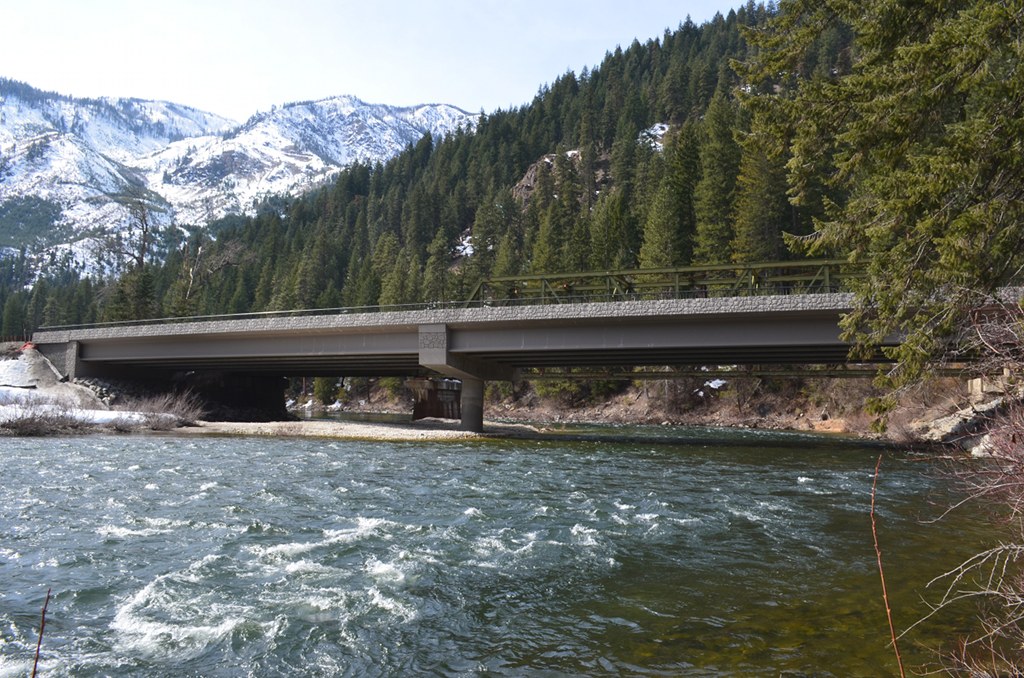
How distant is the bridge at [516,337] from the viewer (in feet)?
94.2

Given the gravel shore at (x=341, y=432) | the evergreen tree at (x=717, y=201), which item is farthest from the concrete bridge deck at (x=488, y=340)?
the evergreen tree at (x=717, y=201)

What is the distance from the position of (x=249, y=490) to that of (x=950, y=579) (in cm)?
1381

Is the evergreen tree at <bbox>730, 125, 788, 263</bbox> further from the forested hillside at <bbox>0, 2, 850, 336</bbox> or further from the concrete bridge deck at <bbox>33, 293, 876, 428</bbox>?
the concrete bridge deck at <bbox>33, 293, 876, 428</bbox>

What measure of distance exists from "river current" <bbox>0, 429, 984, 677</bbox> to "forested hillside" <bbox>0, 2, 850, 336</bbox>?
50.9 metres

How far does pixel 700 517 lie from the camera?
43.4 ft

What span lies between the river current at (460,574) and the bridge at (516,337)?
37.9 feet

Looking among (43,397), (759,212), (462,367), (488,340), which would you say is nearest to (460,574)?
(488,340)

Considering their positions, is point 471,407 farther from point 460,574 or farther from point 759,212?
point 759,212

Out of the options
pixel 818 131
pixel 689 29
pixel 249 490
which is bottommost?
pixel 249 490

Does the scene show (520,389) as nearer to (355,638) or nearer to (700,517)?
(700,517)

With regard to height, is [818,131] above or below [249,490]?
above

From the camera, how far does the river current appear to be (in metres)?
6.37

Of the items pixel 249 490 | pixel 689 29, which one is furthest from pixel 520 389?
pixel 689 29

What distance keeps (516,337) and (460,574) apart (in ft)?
82.5
